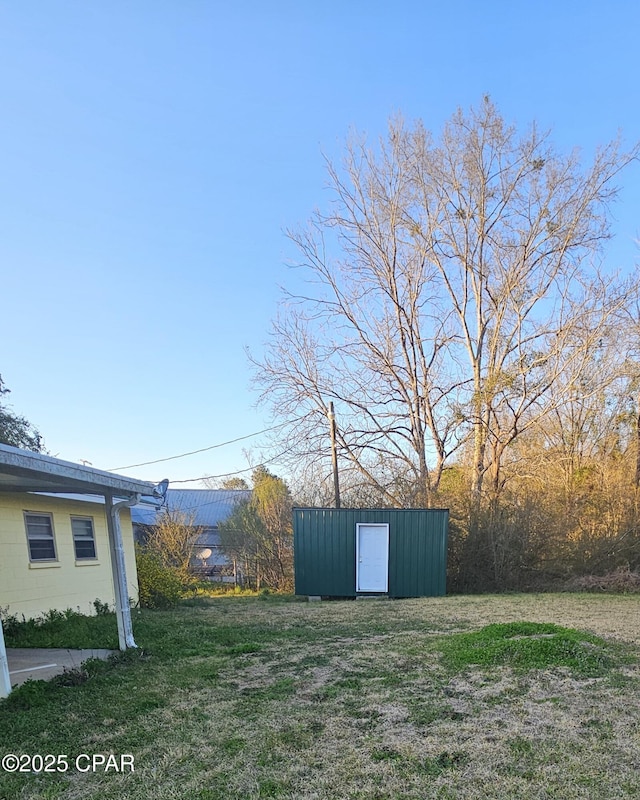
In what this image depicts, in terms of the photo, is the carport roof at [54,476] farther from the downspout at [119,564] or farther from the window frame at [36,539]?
the window frame at [36,539]

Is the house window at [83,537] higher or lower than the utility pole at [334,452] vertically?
lower

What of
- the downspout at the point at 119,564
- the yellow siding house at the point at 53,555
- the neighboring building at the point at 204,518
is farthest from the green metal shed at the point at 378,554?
the downspout at the point at 119,564

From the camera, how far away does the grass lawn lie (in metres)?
2.43

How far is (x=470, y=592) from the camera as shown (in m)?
12.2

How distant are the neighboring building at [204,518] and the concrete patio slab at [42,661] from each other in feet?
31.2

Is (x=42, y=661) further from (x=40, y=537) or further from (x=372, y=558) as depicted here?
(x=372, y=558)

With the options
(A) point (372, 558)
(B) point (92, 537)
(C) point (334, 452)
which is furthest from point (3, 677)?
(C) point (334, 452)

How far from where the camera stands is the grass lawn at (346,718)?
95.7 inches

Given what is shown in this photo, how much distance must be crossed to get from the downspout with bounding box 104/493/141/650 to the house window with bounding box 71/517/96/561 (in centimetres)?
337

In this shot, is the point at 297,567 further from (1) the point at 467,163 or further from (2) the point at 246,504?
(1) the point at 467,163

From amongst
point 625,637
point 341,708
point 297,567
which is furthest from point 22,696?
point 297,567

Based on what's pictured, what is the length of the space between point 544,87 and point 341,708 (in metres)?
13.4

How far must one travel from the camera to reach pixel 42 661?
5.15m

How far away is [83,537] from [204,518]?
68.5ft
